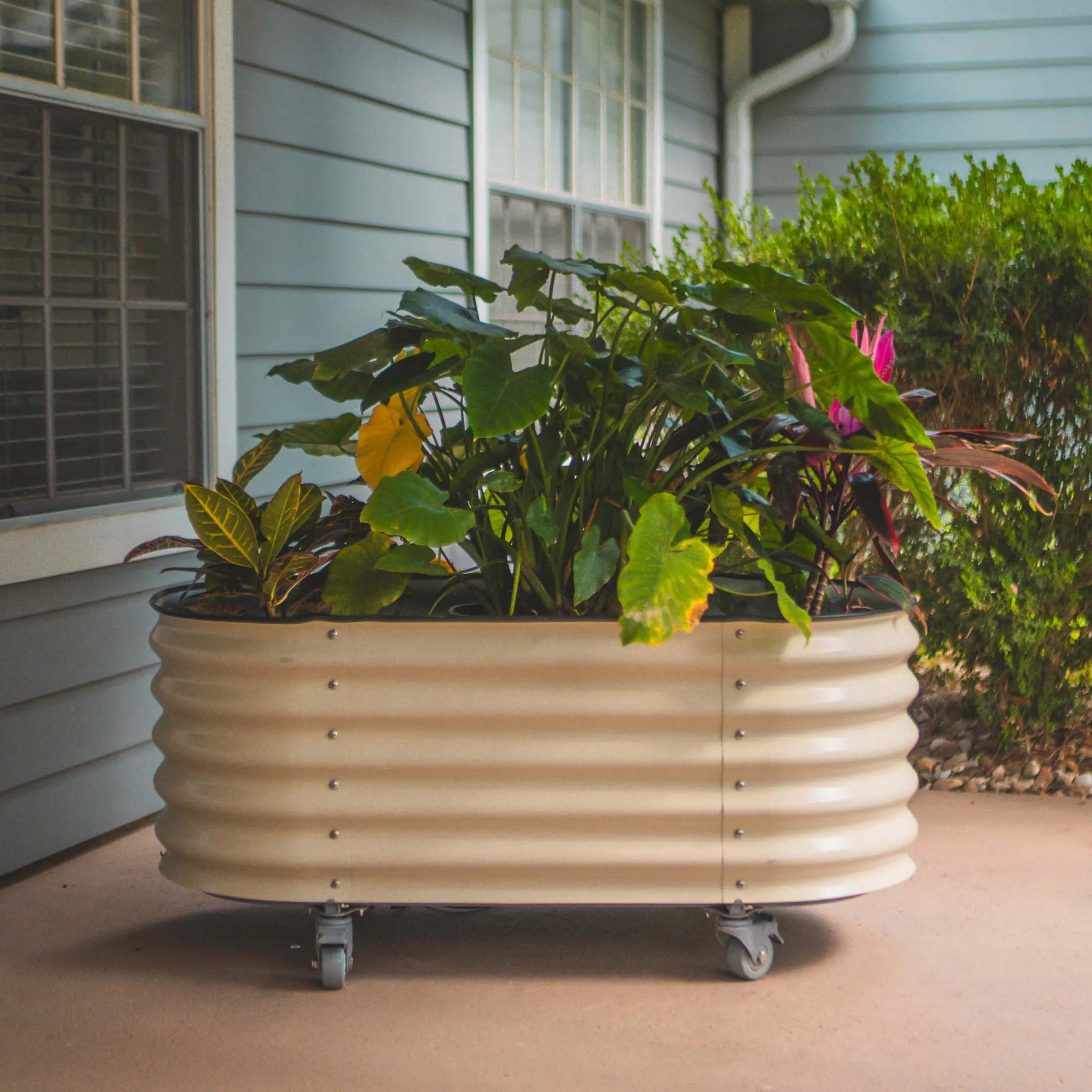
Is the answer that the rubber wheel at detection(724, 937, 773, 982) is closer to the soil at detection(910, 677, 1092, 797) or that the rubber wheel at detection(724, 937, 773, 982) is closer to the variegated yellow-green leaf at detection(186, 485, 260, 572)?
the variegated yellow-green leaf at detection(186, 485, 260, 572)

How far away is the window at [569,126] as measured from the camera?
5020 mm

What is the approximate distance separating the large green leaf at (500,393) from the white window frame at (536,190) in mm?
1795

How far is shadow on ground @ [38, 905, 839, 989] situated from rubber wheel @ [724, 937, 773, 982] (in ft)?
A: 0.16

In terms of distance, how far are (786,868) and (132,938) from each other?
1.26 m

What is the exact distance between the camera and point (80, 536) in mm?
3070

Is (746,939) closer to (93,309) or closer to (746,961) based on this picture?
(746,961)

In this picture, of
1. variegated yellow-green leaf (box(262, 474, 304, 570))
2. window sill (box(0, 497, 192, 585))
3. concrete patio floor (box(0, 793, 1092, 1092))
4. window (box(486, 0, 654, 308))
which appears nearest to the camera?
concrete patio floor (box(0, 793, 1092, 1092))

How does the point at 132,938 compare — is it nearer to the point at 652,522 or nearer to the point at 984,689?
the point at 652,522

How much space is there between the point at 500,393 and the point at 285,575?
0.51 meters

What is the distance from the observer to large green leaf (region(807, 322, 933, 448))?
2.26 m

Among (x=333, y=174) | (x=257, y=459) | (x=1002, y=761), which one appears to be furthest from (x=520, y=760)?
(x=333, y=174)

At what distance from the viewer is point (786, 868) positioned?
2.35 m

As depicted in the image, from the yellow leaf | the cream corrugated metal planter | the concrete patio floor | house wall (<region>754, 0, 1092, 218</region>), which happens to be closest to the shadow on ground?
the concrete patio floor

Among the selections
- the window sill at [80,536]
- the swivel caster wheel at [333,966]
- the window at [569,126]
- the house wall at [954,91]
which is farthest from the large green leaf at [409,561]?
the house wall at [954,91]
